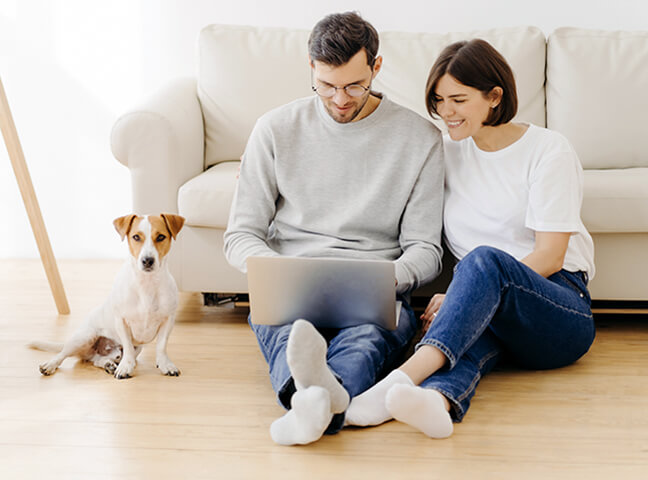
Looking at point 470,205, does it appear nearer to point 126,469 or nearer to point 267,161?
point 267,161

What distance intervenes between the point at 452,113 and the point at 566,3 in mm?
1591

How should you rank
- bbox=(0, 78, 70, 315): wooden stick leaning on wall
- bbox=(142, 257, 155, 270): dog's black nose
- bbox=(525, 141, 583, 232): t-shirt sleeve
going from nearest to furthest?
bbox=(525, 141, 583, 232): t-shirt sleeve → bbox=(142, 257, 155, 270): dog's black nose → bbox=(0, 78, 70, 315): wooden stick leaning on wall

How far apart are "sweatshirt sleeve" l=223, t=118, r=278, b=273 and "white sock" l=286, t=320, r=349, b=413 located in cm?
55

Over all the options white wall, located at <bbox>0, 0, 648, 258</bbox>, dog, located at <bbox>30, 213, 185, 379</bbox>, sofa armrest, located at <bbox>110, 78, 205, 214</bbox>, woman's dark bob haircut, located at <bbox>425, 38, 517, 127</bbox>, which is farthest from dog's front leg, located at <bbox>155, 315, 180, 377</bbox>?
white wall, located at <bbox>0, 0, 648, 258</bbox>

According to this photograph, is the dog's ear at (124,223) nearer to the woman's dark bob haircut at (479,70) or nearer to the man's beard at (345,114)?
the man's beard at (345,114)

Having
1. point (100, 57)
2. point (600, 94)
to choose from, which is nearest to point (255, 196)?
point (600, 94)

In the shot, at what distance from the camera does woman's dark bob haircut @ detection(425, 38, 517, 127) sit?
177 centimetres

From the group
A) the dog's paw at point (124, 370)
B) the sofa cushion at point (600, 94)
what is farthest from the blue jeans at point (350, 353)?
the sofa cushion at point (600, 94)

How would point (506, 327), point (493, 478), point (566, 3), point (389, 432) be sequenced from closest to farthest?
point (493, 478) → point (389, 432) → point (506, 327) → point (566, 3)

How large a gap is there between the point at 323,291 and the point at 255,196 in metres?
0.44

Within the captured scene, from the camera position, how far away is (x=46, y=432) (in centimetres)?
157

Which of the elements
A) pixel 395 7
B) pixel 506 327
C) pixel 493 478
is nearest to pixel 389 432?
pixel 493 478

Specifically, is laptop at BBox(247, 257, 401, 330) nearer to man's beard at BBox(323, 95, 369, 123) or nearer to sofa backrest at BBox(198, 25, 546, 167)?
man's beard at BBox(323, 95, 369, 123)

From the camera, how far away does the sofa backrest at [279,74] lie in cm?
267
